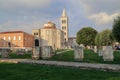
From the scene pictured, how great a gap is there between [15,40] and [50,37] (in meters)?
20.6

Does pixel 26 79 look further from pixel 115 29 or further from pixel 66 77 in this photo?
pixel 115 29

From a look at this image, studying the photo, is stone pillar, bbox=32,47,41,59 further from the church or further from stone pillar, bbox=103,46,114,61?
the church

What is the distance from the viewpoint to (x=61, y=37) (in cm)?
13925

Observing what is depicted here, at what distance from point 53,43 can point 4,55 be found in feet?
342

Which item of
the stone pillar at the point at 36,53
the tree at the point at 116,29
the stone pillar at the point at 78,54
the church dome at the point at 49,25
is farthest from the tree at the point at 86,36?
the stone pillar at the point at 78,54

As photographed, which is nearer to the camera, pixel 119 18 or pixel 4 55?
pixel 4 55

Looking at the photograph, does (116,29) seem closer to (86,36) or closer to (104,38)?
(104,38)

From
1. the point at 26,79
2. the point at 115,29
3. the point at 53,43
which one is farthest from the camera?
the point at 53,43

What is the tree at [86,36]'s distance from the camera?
93.3 m

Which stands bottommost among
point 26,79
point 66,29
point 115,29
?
point 26,79

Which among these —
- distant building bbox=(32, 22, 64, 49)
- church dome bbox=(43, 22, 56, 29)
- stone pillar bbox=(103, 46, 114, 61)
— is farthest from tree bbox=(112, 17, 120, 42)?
church dome bbox=(43, 22, 56, 29)

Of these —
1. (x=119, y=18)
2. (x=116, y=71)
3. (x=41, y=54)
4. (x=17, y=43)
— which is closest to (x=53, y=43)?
(x=17, y=43)

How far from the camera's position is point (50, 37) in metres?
136

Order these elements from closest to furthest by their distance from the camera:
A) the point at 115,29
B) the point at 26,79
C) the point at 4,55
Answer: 1. the point at 26,79
2. the point at 4,55
3. the point at 115,29
